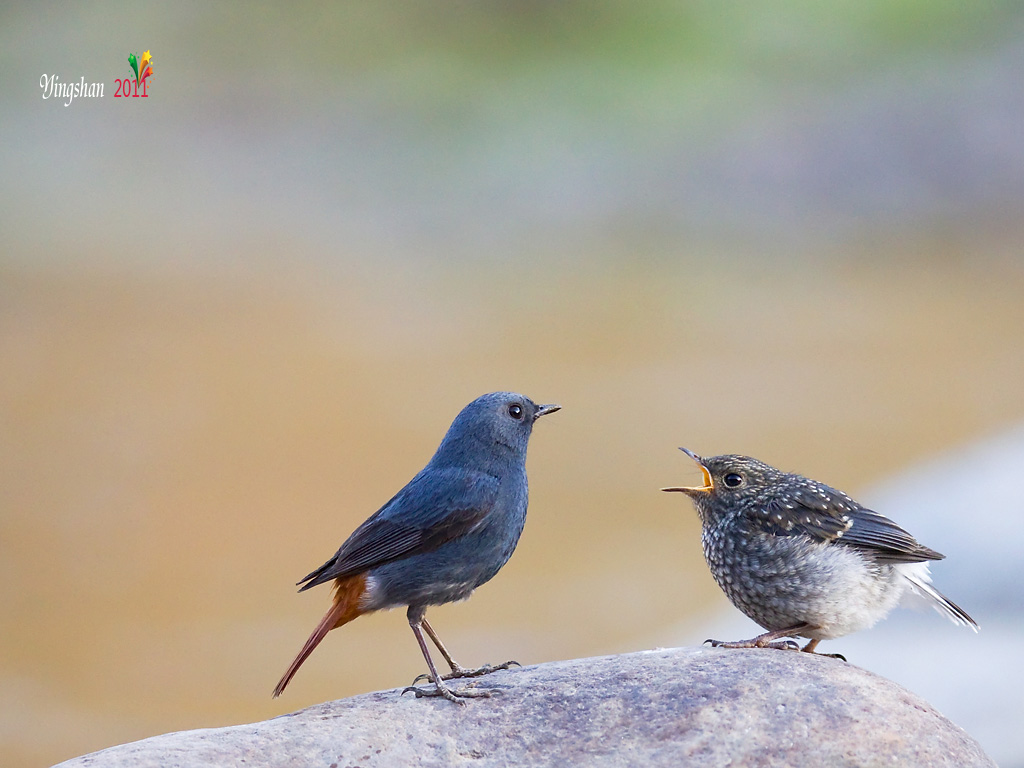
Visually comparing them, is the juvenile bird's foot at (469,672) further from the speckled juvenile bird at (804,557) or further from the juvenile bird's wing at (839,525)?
the juvenile bird's wing at (839,525)

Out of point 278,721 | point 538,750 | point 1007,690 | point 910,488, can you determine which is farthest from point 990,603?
point 278,721

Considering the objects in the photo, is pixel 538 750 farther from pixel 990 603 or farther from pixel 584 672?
pixel 990 603

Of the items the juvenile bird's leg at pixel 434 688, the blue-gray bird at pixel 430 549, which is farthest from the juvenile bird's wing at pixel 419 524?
the juvenile bird's leg at pixel 434 688

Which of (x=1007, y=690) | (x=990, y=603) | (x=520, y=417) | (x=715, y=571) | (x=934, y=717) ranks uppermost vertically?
(x=520, y=417)

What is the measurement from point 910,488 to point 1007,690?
224cm

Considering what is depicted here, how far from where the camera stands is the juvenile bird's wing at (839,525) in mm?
3932

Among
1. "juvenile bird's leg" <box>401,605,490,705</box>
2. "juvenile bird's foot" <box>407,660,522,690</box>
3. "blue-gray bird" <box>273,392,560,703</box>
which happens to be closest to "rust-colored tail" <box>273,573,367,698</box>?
"blue-gray bird" <box>273,392,560,703</box>

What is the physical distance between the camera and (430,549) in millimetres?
3771

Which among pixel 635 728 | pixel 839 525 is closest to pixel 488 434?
pixel 635 728

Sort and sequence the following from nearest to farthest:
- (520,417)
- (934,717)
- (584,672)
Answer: (934,717) → (584,672) → (520,417)

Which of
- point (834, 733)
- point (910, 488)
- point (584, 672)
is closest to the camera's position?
point (834, 733)

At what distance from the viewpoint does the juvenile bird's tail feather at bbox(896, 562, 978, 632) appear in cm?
404

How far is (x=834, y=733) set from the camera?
3.37 meters

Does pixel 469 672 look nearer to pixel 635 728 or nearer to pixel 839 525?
pixel 635 728
